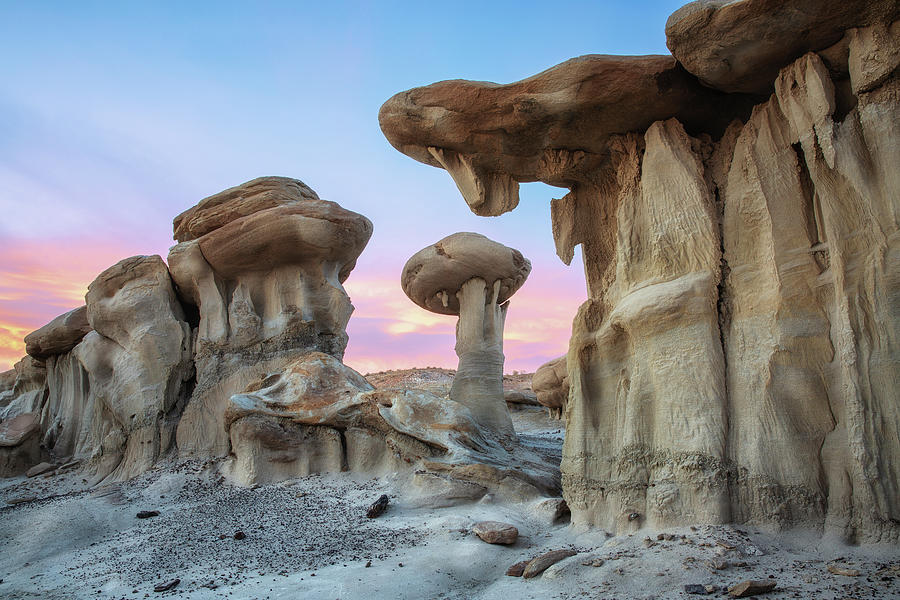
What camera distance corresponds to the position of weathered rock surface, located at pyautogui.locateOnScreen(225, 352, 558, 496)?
301 inches

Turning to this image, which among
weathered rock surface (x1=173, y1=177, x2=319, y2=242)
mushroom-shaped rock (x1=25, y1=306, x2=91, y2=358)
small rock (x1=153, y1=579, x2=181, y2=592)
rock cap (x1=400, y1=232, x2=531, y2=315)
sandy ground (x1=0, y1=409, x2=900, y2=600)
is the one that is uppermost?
weathered rock surface (x1=173, y1=177, x2=319, y2=242)

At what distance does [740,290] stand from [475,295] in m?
6.31

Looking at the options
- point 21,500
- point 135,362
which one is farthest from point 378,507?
point 135,362

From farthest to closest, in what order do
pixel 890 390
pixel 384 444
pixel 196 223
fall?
pixel 196 223 → pixel 384 444 → pixel 890 390

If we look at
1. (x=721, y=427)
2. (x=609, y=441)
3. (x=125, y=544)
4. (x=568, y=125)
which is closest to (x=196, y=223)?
(x=125, y=544)

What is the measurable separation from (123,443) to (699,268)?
951cm

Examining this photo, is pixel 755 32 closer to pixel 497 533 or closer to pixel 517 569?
pixel 517 569

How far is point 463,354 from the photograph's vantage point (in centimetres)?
1077

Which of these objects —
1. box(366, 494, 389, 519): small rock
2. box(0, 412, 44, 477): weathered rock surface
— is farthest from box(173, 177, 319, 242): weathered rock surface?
box(366, 494, 389, 519): small rock

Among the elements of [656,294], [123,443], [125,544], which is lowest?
[125,544]

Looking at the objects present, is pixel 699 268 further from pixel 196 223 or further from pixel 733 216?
pixel 196 223

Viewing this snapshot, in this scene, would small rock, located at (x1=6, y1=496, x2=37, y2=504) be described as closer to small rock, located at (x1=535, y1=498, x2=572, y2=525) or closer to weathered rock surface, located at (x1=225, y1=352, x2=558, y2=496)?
weathered rock surface, located at (x1=225, y1=352, x2=558, y2=496)

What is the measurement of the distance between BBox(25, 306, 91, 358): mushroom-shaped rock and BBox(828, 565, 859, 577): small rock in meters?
14.1

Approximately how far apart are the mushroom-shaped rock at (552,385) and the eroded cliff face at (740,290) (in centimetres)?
1016
